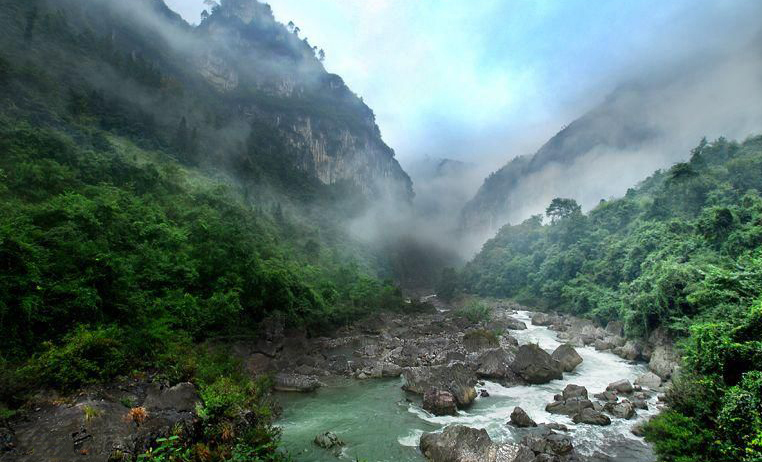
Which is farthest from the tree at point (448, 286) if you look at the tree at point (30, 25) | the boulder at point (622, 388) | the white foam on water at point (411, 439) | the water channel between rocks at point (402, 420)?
the tree at point (30, 25)

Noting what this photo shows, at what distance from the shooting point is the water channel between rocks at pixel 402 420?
537 inches

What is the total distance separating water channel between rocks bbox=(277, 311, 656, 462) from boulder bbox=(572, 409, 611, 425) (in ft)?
1.03

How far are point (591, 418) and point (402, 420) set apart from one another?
8.31 metres

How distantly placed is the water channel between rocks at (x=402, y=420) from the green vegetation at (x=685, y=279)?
3243mm

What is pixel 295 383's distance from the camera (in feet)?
69.2

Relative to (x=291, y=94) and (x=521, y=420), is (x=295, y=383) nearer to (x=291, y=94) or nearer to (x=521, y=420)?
(x=521, y=420)

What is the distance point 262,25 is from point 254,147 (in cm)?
8181

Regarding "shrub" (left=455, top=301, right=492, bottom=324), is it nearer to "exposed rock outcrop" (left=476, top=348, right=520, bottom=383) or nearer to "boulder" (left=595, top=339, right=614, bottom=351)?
"boulder" (left=595, top=339, right=614, bottom=351)

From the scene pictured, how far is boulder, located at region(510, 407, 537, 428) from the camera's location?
51.7 feet

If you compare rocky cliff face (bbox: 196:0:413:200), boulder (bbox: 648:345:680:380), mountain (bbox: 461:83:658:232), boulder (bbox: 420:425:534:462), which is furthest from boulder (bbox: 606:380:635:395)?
mountain (bbox: 461:83:658:232)

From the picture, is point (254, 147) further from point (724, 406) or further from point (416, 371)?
point (724, 406)

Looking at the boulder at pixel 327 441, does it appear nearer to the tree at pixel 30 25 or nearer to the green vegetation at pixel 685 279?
the green vegetation at pixel 685 279

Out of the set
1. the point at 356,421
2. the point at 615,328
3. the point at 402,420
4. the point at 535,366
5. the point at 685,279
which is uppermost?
the point at 685,279

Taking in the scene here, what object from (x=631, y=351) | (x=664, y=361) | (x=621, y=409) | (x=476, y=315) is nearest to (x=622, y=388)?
(x=621, y=409)
